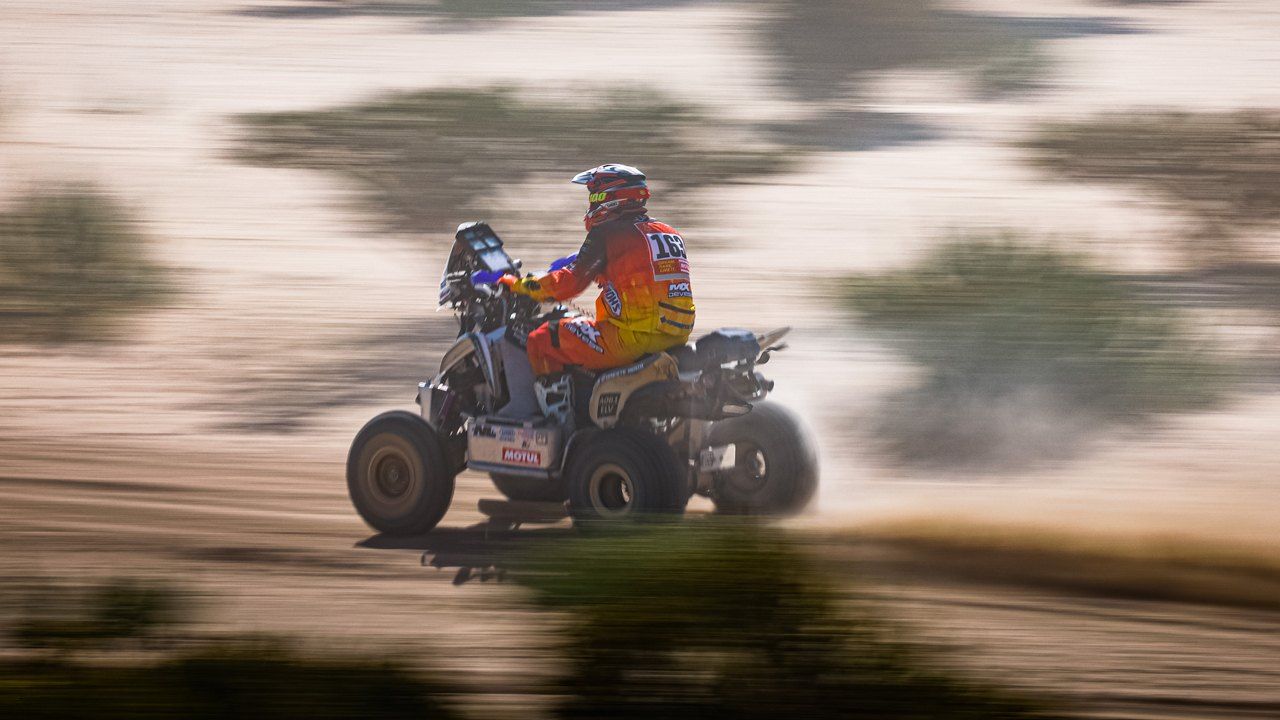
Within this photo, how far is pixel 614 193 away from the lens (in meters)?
8.91

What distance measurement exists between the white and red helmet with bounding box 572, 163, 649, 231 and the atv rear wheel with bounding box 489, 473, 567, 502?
1.58 meters

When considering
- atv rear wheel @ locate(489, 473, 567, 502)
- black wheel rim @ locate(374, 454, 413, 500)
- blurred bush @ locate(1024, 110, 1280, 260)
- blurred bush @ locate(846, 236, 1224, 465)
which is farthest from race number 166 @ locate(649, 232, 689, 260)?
blurred bush @ locate(1024, 110, 1280, 260)

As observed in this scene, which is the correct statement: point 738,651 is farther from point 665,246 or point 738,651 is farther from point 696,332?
point 696,332

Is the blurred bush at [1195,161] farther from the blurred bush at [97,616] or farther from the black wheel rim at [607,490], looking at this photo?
the blurred bush at [97,616]

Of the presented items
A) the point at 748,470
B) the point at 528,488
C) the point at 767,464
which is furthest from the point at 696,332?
the point at 767,464

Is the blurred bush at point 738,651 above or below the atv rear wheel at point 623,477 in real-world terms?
below

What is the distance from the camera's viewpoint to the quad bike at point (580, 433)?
8.55 meters

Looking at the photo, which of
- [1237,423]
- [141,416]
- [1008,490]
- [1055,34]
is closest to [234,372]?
[141,416]

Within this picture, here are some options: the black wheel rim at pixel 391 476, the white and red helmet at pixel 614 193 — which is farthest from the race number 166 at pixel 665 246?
the black wheel rim at pixel 391 476

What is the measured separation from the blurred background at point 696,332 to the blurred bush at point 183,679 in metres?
0.02

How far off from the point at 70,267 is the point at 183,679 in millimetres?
12106

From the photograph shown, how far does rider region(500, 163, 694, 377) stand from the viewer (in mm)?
8766

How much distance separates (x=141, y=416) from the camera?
41.6 feet

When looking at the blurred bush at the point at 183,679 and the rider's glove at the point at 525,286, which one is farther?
the rider's glove at the point at 525,286
